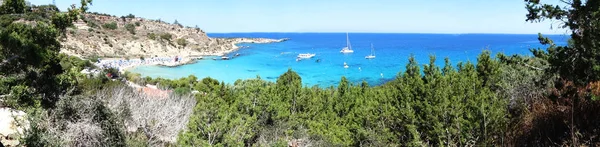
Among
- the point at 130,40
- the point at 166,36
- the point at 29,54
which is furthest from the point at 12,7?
the point at 166,36

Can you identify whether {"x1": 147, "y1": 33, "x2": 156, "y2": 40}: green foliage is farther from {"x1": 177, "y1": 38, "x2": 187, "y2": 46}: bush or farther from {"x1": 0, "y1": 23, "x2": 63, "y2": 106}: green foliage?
{"x1": 0, "y1": 23, "x2": 63, "y2": 106}: green foliage

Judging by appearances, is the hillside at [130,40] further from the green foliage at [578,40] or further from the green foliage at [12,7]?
the green foliage at [578,40]

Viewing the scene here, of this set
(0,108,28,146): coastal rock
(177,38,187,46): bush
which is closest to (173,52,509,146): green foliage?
(0,108,28,146): coastal rock

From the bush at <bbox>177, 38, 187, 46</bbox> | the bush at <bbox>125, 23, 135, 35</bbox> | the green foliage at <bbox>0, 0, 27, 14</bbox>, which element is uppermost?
the bush at <bbox>125, 23, 135, 35</bbox>

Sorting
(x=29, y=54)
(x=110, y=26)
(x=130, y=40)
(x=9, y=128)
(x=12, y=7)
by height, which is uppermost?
(x=110, y=26)

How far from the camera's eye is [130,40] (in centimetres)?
9100

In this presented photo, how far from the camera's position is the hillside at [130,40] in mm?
75287

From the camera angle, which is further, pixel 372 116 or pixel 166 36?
pixel 166 36

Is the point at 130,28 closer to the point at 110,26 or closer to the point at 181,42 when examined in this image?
the point at 110,26

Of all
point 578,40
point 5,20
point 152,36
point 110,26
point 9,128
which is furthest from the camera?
point 152,36

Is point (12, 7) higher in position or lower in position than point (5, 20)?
higher

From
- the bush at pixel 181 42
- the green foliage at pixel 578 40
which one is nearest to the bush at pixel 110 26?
the bush at pixel 181 42

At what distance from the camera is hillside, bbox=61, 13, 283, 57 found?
7529cm

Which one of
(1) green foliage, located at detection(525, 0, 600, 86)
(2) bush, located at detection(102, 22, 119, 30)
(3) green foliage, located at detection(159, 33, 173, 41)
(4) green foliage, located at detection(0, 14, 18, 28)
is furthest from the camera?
(3) green foliage, located at detection(159, 33, 173, 41)
